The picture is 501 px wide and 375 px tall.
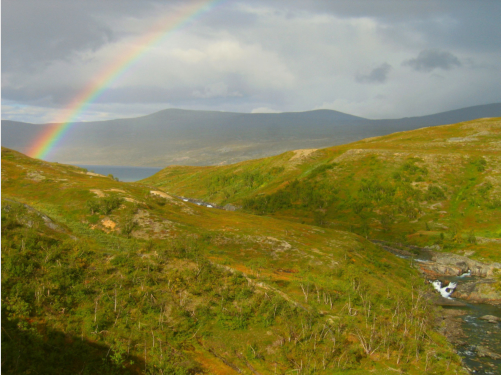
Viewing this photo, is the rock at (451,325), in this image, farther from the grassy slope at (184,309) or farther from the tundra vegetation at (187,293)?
the grassy slope at (184,309)

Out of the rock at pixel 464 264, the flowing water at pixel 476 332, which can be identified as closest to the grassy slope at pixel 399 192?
the rock at pixel 464 264

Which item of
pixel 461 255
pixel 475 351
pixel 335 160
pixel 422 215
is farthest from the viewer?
pixel 335 160

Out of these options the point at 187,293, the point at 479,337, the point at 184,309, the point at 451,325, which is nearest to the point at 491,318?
the point at 451,325

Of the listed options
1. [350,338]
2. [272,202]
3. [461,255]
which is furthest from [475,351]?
[272,202]

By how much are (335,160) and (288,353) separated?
148 meters

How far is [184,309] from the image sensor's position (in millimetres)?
41469

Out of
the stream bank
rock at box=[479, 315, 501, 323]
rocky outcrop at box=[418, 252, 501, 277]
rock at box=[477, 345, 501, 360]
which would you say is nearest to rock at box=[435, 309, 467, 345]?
the stream bank

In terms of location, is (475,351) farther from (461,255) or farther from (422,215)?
(422,215)

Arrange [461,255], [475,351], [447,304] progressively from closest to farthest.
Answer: [475,351], [447,304], [461,255]

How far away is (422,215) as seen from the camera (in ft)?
411

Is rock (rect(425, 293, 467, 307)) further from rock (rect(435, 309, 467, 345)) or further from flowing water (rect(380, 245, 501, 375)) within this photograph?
rock (rect(435, 309, 467, 345))

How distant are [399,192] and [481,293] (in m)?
74.5

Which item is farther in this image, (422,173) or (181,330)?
(422,173)

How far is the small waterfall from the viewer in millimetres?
71600
